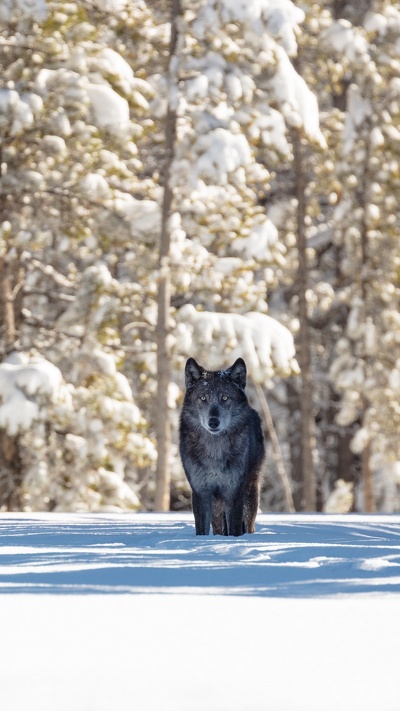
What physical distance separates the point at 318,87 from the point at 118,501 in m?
13.0

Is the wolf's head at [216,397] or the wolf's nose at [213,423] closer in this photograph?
the wolf's nose at [213,423]

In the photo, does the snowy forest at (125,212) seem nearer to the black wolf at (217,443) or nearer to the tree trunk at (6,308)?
the tree trunk at (6,308)

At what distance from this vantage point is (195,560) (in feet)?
22.0

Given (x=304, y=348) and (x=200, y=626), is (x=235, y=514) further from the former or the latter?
(x=304, y=348)

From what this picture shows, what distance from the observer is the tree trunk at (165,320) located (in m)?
19.4

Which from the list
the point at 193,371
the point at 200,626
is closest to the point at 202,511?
the point at 193,371

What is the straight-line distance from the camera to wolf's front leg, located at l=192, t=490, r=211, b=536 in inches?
312

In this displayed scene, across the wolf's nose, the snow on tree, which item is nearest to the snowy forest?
the snow on tree

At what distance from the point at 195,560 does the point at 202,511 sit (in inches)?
52.1

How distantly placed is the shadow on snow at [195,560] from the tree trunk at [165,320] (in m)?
9.75

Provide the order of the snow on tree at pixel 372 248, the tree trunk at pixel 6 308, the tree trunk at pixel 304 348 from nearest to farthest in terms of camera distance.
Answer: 1. the tree trunk at pixel 6 308
2. the tree trunk at pixel 304 348
3. the snow on tree at pixel 372 248

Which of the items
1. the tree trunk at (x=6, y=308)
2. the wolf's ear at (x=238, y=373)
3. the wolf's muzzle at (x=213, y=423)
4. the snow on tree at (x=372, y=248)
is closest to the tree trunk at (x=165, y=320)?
the tree trunk at (x=6, y=308)

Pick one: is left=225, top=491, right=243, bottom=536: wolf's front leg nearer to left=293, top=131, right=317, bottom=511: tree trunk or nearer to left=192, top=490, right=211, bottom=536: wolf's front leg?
left=192, top=490, right=211, bottom=536: wolf's front leg

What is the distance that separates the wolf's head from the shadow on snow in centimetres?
74
